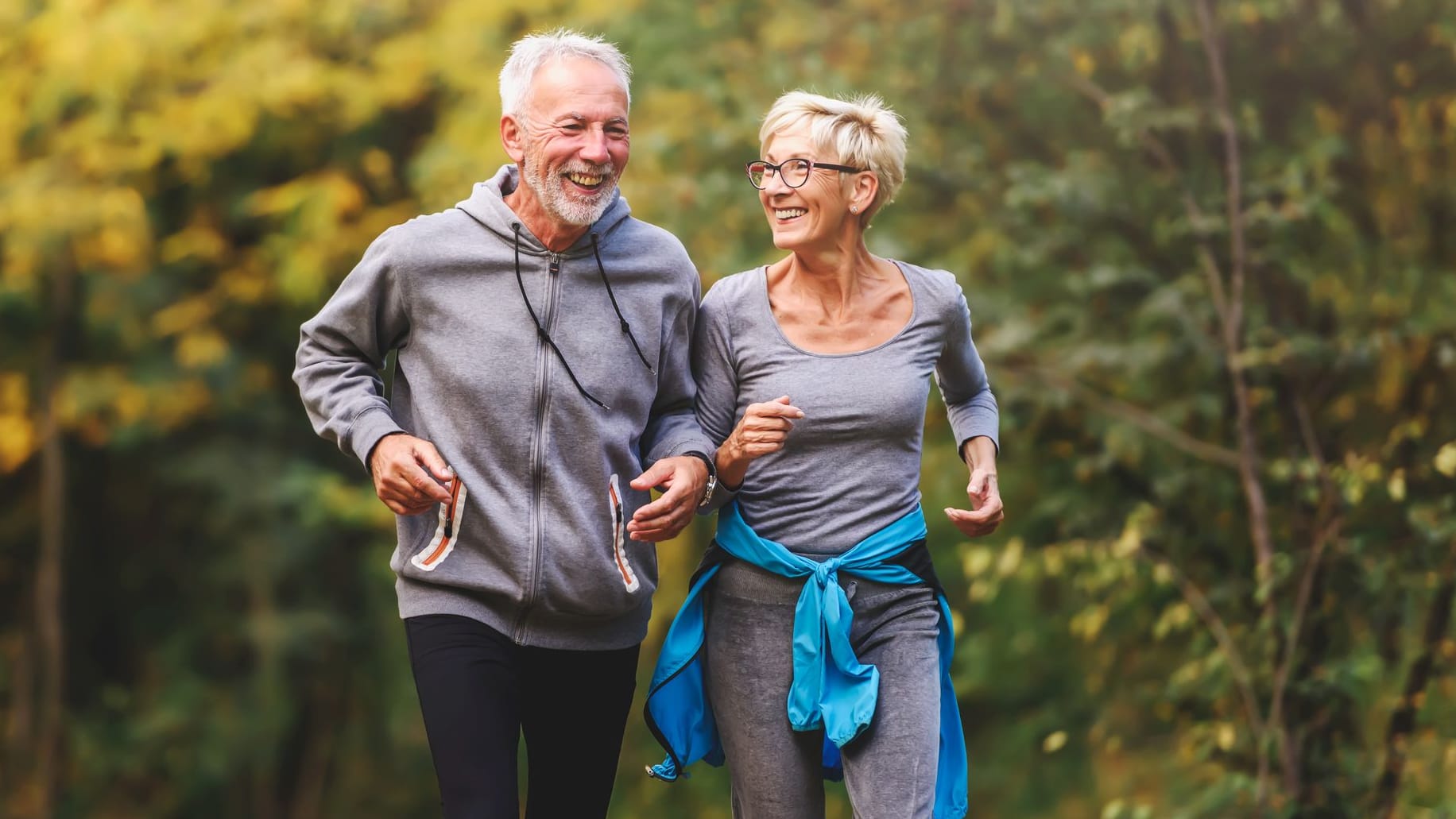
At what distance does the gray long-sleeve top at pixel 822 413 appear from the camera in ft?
9.98

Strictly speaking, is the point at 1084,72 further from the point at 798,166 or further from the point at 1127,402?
the point at 798,166

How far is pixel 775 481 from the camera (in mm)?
3080

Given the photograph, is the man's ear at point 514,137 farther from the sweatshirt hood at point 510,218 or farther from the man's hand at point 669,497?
the man's hand at point 669,497

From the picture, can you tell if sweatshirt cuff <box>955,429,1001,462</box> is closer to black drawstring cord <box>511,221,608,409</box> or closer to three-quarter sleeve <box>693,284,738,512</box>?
three-quarter sleeve <box>693,284,738,512</box>

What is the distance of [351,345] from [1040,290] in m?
3.83

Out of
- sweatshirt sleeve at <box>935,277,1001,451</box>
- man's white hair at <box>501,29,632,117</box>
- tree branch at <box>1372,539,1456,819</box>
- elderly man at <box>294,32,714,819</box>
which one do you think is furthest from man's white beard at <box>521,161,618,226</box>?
tree branch at <box>1372,539,1456,819</box>

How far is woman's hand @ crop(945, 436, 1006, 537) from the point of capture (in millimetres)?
3047

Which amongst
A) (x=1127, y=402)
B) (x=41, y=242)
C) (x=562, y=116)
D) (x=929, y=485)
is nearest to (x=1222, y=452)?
(x=1127, y=402)

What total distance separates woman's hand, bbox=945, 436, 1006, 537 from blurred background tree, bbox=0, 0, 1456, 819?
1575 mm

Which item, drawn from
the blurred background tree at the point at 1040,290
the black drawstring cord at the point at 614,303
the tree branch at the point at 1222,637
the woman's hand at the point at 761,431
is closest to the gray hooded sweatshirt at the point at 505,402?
the black drawstring cord at the point at 614,303

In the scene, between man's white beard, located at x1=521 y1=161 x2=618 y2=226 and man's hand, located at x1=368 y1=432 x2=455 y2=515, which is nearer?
man's hand, located at x1=368 y1=432 x2=455 y2=515

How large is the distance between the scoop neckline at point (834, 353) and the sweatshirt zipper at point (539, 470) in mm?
412

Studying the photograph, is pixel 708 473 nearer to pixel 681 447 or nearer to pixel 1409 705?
pixel 681 447

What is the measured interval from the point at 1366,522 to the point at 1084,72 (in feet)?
6.32
